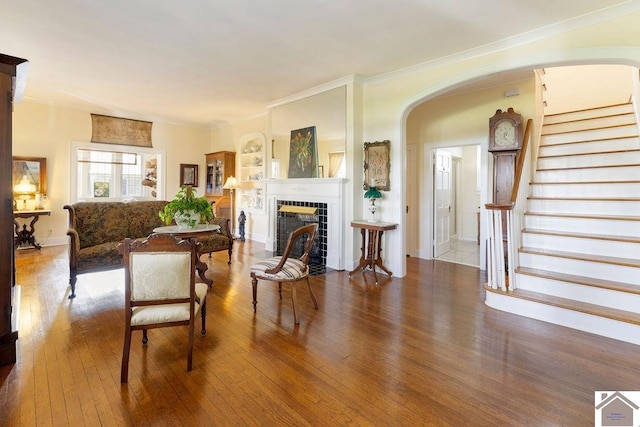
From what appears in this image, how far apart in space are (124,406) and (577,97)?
25.2 ft

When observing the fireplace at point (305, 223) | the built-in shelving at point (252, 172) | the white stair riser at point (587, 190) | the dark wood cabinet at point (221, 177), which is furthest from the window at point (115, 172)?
the white stair riser at point (587, 190)

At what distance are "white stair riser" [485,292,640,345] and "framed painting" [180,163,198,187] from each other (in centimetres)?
747

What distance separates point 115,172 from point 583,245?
9.03 metres

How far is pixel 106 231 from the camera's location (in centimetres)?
416

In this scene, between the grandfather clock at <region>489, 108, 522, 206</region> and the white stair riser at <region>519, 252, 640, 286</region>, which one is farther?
the grandfather clock at <region>489, 108, 522, 206</region>

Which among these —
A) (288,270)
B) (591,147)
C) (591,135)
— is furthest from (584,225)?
(288,270)

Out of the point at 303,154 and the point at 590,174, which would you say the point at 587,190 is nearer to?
the point at 590,174

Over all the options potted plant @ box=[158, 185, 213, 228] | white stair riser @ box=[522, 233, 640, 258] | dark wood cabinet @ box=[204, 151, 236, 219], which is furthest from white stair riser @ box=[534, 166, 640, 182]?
dark wood cabinet @ box=[204, 151, 236, 219]

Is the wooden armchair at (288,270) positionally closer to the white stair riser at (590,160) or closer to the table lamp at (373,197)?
the table lamp at (373,197)

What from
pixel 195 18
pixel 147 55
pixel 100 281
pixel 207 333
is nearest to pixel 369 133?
pixel 195 18

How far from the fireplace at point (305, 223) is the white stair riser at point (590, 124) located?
402 cm

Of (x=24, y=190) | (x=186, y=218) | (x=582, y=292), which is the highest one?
(x=24, y=190)

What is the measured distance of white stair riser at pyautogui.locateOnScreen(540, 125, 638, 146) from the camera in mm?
4199

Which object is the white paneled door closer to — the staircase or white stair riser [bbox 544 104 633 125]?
the staircase
